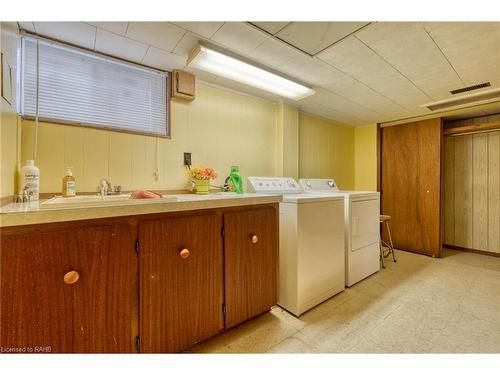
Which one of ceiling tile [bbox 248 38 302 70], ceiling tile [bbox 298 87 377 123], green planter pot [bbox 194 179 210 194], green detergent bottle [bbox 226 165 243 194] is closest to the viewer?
ceiling tile [bbox 248 38 302 70]

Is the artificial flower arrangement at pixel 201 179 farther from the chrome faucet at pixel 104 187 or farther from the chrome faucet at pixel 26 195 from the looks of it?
the chrome faucet at pixel 26 195

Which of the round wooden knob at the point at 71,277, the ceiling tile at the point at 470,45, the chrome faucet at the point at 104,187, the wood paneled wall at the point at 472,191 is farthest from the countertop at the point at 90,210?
the wood paneled wall at the point at 472,191

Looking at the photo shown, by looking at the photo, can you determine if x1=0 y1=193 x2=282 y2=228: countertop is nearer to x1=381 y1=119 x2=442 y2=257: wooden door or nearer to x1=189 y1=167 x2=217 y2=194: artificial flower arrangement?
x1=189 y1=167 x2=217 y2=194: artificial flower arrangement

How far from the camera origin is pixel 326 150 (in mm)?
3447

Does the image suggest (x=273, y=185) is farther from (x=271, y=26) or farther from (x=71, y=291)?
(x=71, y=291)

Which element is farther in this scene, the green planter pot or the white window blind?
the green planter pot

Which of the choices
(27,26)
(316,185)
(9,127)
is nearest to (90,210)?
(9,127)

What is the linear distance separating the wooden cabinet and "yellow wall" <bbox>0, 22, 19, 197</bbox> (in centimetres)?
46

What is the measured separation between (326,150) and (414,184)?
144 centimetres

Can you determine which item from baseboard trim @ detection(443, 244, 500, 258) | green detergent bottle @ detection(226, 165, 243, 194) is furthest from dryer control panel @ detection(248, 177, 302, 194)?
baseboard trim @ detection(443, 244, 500, 258)

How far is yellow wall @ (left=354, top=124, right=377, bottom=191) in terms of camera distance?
372 cm

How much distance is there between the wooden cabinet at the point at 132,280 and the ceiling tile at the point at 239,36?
3.80 feet

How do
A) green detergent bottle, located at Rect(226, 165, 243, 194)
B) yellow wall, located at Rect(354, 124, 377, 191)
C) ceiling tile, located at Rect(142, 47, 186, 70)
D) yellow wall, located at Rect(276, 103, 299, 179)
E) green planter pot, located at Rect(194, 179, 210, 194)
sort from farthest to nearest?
yellow wall, located at Rect(354, 124, 377, 191) < yellow wall, located at Rect(276, 103, 299, 179) < green detergent bottle, located at Rect(226, 165, 243, 194) < green planter pot, located at Rect(194, 179, 210, 194) < ceiling tile, located at Rect(142, 47, 186, 70)
